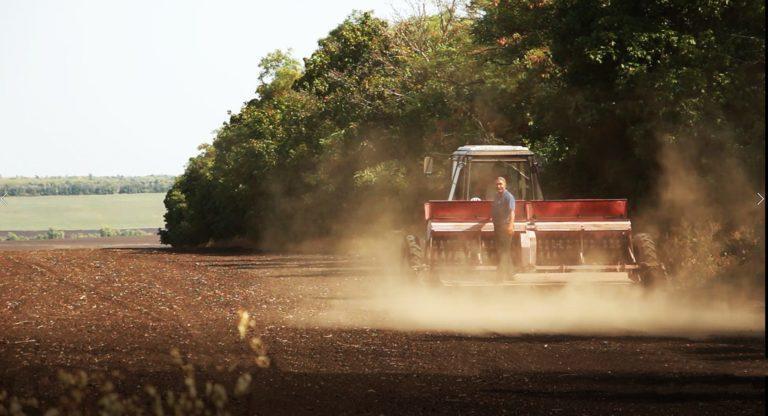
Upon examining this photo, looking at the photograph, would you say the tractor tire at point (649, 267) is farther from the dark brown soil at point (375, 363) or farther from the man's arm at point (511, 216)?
the dark brown soil at point (375, 363)

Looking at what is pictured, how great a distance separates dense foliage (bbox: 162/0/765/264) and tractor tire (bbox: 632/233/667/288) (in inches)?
217

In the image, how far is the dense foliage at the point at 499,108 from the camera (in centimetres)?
2605

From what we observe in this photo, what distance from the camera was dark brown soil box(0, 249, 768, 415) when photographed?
1062 centimetres

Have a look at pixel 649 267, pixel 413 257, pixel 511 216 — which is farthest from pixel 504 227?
pixel 649 267

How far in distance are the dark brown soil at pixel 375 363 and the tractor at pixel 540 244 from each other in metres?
2.55

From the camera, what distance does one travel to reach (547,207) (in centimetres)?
2134

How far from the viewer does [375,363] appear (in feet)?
43.8

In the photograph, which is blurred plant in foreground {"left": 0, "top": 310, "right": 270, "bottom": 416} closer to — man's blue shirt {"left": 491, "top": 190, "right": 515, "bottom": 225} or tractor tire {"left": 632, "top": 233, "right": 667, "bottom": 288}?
man's blue shirt {"left": 491, "top": 190, "right": 515, "bottom": 225}

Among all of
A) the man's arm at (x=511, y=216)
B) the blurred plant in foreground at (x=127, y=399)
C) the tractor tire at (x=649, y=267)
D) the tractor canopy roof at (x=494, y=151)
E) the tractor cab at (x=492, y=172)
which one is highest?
the tractor canopy roof at (x=494, y=151)

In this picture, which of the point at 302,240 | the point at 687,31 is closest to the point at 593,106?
the point at 687,31

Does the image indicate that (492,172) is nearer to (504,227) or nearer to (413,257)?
(413,257)

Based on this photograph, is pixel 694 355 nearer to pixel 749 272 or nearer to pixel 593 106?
pixel 749 272

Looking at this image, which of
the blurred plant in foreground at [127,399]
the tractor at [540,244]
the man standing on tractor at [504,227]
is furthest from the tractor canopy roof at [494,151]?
the blurred plant in foreground at [127,399]

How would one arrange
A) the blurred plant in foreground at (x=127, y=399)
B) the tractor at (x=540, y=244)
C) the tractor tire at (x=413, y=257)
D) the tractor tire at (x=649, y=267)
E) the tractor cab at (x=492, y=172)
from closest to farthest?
the blurred plant in foreground at (x=127, y=399) < the tractor tire at (x=649, y=267) < the tractor at (x=540, y=244) < the tractor tire at (x=413, y=257) < the tractor cab at (x=492, y=172)
